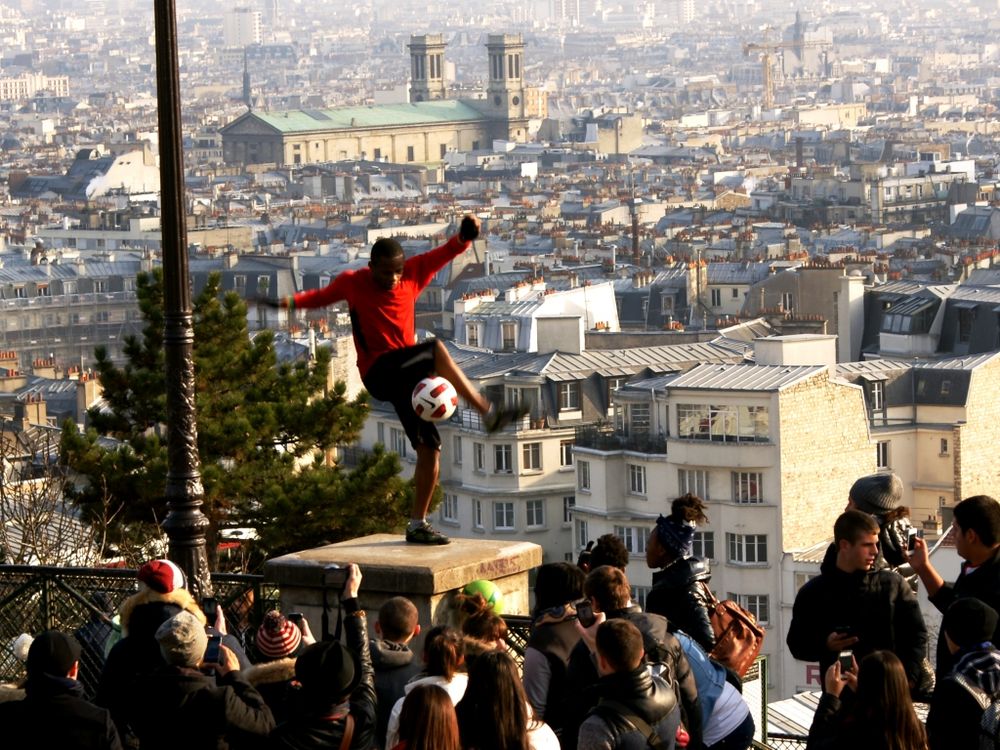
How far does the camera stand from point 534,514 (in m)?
40.5

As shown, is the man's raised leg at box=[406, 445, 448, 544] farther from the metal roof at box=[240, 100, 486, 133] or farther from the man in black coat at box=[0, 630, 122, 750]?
the metal roof at box=[240, 100, 486, 133]

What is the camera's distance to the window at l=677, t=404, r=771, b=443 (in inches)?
1438

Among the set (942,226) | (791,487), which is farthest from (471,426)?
(942,226)

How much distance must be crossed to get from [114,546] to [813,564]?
57.0 feet

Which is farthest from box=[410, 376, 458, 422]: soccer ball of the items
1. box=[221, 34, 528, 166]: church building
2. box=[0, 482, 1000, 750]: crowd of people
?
box=[221, 34, 528, 166]: church building

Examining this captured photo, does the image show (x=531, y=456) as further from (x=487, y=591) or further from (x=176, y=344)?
(x=487, y=591)

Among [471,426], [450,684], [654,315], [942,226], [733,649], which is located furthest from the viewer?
[942,226]

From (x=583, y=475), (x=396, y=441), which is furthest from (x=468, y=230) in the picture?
(x=396, y=441)

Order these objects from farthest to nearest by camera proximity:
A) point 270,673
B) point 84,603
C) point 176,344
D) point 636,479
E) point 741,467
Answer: point 636,479 → point 741,467 → point 84,603 → point 176,344 → point 270,673

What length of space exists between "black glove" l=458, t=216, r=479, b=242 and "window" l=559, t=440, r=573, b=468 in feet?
104

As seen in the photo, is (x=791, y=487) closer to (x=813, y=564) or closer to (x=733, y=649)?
(x=813, y=564)

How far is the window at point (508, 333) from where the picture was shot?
49.8 metres

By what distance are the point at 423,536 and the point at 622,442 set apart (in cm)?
2913

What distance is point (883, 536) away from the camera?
862cm
